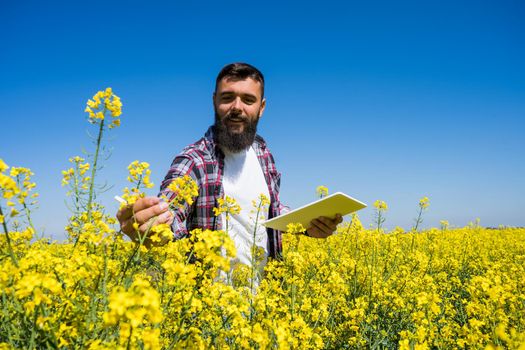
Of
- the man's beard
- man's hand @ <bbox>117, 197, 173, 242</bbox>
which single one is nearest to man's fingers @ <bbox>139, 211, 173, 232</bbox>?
man's hand @ <bbox>117, 197, 173, 242</bbox>

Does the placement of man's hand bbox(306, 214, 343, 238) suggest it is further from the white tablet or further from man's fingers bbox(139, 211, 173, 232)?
man's fingers bbox(139, 211, 173, 232)

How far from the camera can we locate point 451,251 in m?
6.54

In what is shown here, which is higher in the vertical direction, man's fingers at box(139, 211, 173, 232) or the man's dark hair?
the man's dark hair

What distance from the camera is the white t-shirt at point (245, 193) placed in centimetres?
309

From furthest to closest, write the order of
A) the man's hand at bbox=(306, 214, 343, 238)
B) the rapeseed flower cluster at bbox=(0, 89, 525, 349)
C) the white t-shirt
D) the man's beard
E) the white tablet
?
1. the man's beard
2. the white t-shirt
3. the man's hand at bbox=(306, 214, 343, 238)
4. the white tablet
5. the rapeseed flower cluster at bbox=(0, 89, 525, 349)

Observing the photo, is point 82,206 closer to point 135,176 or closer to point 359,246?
point 135,176

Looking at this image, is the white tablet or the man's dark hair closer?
the white tablet

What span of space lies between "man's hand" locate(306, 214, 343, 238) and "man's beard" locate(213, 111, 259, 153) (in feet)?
3.62

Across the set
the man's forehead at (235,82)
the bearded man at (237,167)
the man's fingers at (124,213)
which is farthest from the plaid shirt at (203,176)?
the man's fingers at (124,213)

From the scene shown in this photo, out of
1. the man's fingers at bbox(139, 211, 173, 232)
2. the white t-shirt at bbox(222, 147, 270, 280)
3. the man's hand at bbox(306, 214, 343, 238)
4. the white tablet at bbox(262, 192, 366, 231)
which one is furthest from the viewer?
the white t-shirt at bbox(222, 147, 270, 280)

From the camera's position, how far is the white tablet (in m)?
2.20

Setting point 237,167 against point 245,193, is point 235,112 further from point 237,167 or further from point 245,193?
point 245,193

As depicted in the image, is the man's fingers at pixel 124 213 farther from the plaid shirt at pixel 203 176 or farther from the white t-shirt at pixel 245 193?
the white t-shirt at pixel 245 193

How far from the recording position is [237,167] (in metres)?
3.50
